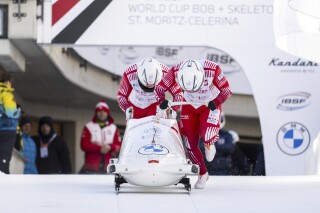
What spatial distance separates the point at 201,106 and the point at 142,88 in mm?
733

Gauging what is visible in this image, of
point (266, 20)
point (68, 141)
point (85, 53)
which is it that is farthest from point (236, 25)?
point (68, 141)

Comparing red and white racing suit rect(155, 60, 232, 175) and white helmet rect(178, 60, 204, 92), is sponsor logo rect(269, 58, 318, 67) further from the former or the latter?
white helmet rect(178, 60, 204, 92)

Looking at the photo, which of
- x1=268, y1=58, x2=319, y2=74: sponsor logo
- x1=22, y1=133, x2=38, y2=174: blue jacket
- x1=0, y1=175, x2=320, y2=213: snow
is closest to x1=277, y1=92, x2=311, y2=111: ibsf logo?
x1=268, y1=58, x2=319, y2=74: sponsor logo

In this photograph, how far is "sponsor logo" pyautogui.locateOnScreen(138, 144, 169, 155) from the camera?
11.2 metres

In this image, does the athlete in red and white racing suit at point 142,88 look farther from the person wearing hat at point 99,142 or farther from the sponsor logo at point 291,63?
the sponsor logo at point 291,63

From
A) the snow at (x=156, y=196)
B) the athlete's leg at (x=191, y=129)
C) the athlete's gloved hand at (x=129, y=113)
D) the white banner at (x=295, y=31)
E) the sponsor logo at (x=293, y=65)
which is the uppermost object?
the white banner at (x=295, y=31)

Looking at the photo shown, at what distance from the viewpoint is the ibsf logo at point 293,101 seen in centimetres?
1814

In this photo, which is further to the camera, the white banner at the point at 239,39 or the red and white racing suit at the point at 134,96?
the white banner at the point at 239,39

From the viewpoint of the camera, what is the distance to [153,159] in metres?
11.1

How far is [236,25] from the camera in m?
18.0

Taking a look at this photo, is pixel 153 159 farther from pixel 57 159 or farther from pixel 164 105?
pixel 57 159

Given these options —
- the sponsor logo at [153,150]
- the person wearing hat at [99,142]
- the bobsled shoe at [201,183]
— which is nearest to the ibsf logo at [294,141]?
the person wearing hat at [99,142]

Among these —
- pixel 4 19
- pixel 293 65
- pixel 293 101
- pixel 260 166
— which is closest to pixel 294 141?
pixel 293 101

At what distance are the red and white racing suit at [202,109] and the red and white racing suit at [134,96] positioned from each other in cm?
37
